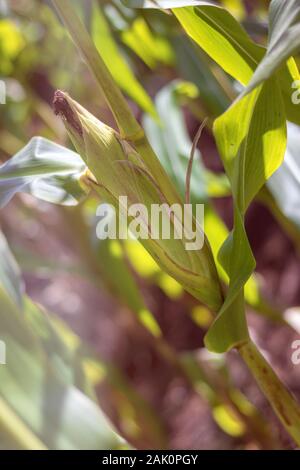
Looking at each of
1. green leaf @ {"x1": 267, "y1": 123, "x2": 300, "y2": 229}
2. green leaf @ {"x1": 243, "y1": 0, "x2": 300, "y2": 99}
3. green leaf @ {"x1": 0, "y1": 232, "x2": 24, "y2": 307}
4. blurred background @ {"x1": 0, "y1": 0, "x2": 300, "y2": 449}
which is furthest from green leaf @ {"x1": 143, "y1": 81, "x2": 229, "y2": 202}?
green leaf @ {"x1": 243, "y1": 0, "x2": 300, "y2": 99}

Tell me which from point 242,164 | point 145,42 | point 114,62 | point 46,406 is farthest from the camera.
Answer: point 145,42

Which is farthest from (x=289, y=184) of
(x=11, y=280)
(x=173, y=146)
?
(x=11, y=280)

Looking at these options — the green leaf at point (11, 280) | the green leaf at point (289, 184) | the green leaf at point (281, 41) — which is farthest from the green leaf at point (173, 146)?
the green leaf at point (281, 41)

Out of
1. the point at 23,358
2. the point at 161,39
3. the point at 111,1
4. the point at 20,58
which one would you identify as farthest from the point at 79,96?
the point at 23,358

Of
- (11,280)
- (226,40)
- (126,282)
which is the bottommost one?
(126,282)

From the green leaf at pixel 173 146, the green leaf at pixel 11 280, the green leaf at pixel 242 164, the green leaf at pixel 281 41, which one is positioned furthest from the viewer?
the green leaf at pixel 173 146

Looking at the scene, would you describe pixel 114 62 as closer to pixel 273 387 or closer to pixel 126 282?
pixel 126 282

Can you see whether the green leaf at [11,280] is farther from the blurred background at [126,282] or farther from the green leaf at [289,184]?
the green leaf at [289,184]
